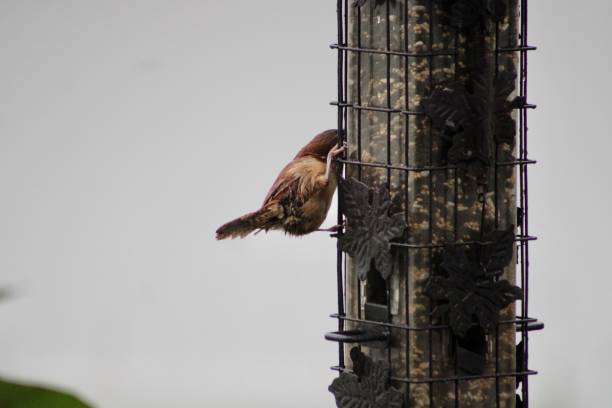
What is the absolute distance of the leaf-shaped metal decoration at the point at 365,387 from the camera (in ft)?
13.0

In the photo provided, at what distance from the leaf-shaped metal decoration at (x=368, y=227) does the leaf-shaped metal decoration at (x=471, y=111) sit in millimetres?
327

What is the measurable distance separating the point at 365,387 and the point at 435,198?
0.83m

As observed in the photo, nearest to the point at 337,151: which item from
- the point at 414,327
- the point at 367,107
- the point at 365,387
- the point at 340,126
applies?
the point at 340,126

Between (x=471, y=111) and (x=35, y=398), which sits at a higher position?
(x=471, y=111)

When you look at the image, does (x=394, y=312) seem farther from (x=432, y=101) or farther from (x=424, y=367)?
(x=432, y=101)

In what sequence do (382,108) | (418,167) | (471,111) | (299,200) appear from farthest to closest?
(299,200) → (382,108) → (418,167) → (471,111)

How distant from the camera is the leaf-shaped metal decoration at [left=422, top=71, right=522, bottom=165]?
12.2 feet

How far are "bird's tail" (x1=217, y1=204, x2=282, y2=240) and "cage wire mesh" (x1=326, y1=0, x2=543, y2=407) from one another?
1.56 ft

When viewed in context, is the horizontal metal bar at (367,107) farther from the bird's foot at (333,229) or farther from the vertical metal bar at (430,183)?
the bird's foot at (333,229)

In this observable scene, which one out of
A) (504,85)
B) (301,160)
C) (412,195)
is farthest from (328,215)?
(504,85)

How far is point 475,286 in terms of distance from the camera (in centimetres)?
381

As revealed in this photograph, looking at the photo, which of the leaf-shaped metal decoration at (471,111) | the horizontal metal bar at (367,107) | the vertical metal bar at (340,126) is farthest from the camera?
the vertical metal bar at (340,126)

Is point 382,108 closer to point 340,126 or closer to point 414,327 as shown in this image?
point 340,126

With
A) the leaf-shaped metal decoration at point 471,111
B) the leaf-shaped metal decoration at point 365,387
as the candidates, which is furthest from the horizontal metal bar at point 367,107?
the leaf-shaped metal decoration at point 365,387
